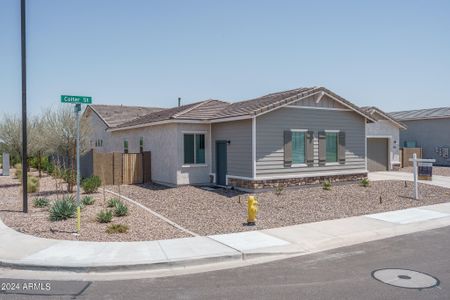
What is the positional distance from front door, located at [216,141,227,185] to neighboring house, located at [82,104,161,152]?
11040 millimetres

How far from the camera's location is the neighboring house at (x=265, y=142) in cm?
1625

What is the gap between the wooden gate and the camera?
19777 millimetres

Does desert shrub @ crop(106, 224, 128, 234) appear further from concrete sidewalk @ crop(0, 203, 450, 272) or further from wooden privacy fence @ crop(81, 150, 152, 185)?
wooden privacy fence @ crop(81, 150, 152, 185)

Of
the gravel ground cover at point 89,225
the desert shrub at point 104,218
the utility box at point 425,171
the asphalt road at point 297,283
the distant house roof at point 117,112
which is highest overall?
the distant house roof at point 117,112

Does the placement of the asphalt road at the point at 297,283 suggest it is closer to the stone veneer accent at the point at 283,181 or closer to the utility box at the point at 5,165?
the stone veneer accent at the point at 283,181

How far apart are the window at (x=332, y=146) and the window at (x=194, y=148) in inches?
231

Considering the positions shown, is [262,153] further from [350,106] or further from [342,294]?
[342,294]

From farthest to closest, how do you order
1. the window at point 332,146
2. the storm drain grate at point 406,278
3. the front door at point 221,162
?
the window at point 332,146 → the front door at point 221,162 → the storm drain grate at point 406,278

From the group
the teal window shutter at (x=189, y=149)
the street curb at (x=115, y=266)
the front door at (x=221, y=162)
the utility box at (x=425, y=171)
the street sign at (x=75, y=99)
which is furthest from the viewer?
the utility box at (x=425, y=171)

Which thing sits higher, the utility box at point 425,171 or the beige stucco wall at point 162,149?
the beige stucco wall at point 162,149

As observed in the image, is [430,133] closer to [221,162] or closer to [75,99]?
[221,162]

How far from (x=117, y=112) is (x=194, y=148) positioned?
47.8 feet

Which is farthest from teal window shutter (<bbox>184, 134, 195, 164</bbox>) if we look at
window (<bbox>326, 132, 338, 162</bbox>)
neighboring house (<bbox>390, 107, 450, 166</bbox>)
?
neighboring house (<bbox>390, 107, 450, 166</bbox>)

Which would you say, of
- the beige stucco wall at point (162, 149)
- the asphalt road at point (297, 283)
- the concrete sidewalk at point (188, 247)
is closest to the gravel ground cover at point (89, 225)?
the concrete sidewalk at point (188, 247)
